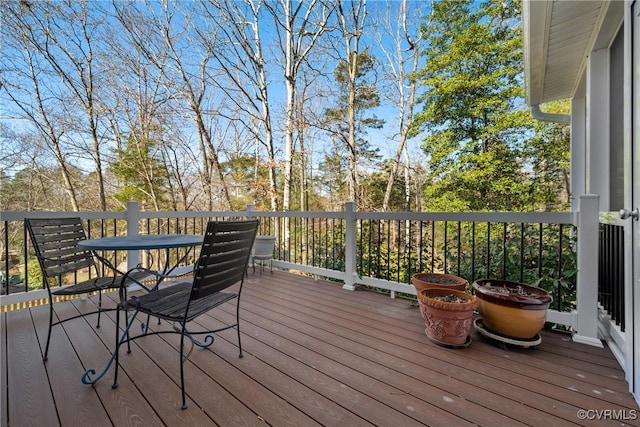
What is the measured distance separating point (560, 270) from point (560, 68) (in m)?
2.21

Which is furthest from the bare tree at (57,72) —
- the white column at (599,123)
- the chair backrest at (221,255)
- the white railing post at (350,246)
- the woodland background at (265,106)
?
the white column at (599,123)

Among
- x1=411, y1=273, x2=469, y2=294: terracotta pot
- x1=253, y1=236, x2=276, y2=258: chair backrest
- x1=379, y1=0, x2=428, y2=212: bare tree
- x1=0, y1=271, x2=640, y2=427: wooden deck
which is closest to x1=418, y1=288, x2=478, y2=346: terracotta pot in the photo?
x1=0, y1=271, x2=640, y2=427: wooden deck

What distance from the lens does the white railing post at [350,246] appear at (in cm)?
337

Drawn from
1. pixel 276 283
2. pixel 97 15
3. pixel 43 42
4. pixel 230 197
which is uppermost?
pixel 97 15

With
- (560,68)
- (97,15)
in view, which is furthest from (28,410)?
(97,15)

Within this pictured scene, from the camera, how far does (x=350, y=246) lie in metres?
3.40

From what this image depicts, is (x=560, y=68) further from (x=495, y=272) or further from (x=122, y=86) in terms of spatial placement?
(x=122, y=86)

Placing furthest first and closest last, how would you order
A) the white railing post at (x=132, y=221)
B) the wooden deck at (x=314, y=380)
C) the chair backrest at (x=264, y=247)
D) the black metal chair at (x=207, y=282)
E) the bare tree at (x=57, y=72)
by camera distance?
the bare tree at (x=57, y=72), the chair backrest at (x=264, y=247), the white railing post at (x=132, y=221), the black metal chair at (x=207, y=282), the wooden deck at (x=314, y=380)

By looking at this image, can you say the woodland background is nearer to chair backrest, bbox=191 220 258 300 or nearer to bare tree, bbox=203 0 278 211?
bare tree, bbox=203 0 278 211

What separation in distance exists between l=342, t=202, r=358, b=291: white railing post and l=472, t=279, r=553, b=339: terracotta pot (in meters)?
1.53

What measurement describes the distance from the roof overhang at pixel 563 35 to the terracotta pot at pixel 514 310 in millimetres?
2119

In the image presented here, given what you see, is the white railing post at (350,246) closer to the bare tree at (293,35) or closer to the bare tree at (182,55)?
the bare tree at (293,35)

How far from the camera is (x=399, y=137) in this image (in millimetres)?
9906

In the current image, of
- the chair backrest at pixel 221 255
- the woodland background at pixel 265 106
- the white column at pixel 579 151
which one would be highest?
the woodland background at pixel 265 106
